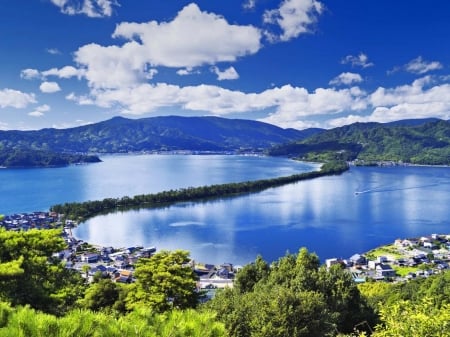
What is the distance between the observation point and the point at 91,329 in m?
2.06

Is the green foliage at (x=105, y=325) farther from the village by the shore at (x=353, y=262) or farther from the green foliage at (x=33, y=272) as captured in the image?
the village by the shore at (x=353, y=262)

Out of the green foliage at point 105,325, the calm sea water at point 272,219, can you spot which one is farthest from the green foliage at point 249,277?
the calm sea water at point 272,219

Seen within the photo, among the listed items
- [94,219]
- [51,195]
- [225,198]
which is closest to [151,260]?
[94,219]

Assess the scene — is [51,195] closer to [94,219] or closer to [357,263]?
[94,219]

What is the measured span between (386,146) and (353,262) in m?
121

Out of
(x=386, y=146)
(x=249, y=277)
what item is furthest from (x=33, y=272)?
(x=386, y=146)

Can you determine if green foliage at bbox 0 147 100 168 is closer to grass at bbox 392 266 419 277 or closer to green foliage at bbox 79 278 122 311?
grass at bbox 392 266 419 277

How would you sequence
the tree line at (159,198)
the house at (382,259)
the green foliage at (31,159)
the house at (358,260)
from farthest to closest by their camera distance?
the green foliage at (31,159)
the tree line at (159,198)
the house at (382,259)
the house at (358,260)

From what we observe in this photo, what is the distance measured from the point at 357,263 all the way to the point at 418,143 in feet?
405

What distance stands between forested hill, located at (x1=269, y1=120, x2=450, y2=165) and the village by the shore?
8451 centimetres

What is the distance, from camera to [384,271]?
2630 cm

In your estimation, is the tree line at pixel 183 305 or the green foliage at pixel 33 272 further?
→ the green foliage at pixel 33 272

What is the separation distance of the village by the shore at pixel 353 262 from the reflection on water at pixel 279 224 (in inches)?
79.5

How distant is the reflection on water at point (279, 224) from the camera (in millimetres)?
31656
